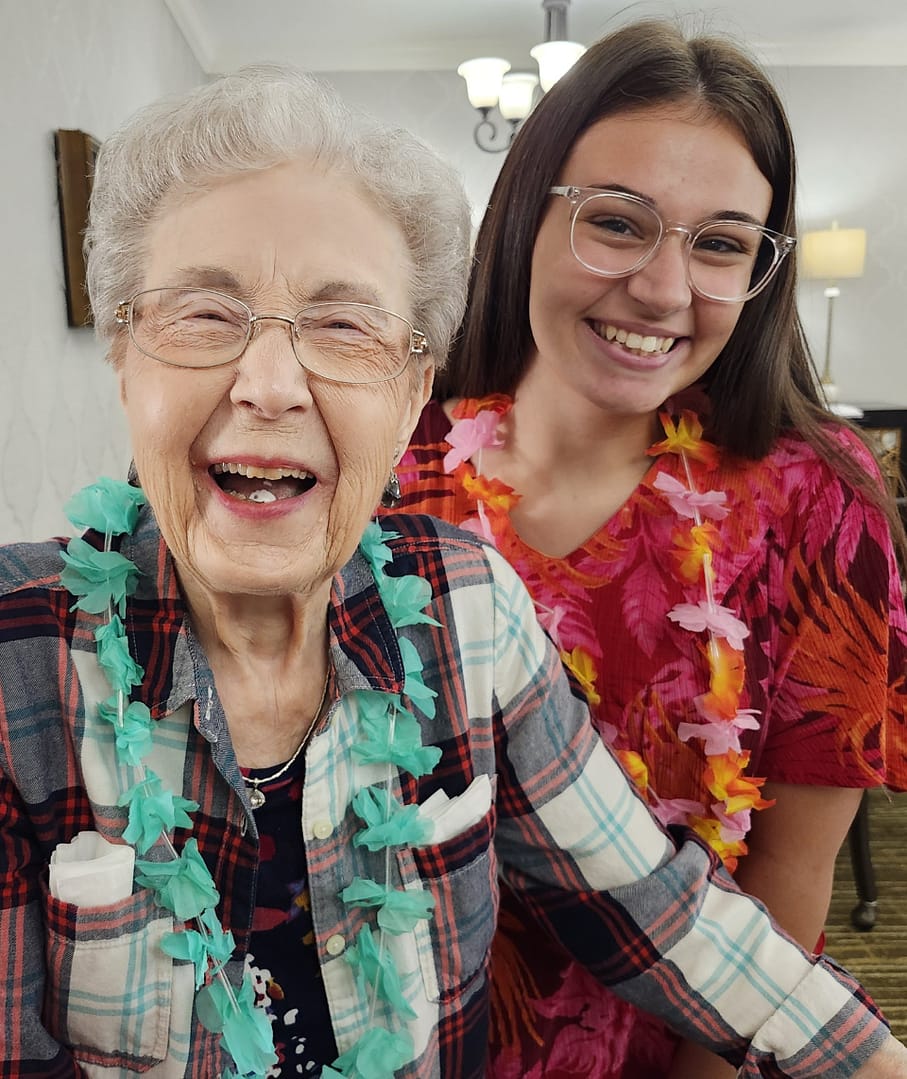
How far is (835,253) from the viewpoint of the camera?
5.05m

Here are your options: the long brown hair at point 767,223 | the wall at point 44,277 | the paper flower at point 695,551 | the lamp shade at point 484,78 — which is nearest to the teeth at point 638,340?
the long brown hair at point 767,223

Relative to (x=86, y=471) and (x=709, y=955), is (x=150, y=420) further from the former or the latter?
(x=86, y=471)

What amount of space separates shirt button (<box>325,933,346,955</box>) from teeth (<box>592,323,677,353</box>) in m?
0.83

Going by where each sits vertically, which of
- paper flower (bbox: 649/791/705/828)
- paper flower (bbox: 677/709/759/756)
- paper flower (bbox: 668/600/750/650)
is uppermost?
paper flower (bbox: 668/600/750/650)

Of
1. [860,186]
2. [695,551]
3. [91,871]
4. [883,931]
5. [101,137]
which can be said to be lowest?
[883,931]

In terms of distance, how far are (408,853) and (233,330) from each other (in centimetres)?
56

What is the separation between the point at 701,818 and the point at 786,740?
17 centimetres

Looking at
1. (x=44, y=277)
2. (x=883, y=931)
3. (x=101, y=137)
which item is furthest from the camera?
(x=101, y=137)

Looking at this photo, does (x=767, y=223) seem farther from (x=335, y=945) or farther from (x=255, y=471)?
(x=335, y=945)

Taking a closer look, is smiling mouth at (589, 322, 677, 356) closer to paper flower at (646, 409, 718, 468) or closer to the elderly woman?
paper flower at (646, 409, 718, 468)

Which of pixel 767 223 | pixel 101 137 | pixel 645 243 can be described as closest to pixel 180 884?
pixel 645 243

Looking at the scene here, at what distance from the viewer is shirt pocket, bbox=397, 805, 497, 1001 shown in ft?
3.27

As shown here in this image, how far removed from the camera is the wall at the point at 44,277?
7.79ft

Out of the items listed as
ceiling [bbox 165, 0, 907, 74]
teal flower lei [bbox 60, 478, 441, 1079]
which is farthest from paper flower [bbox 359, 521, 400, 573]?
ceiling [bbox 165, 0, 907, 74]
